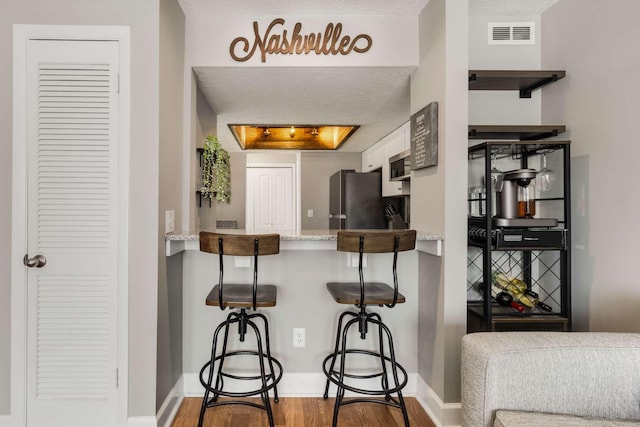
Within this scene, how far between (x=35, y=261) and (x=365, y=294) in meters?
1.70

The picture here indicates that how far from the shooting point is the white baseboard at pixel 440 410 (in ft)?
6.77

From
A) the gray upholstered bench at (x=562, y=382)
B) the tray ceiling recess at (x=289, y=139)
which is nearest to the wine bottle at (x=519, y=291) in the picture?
the gray upholstered bench at (x=562, y=382)

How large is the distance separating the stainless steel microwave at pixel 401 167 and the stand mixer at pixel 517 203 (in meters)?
1.02

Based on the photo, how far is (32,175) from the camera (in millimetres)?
1923

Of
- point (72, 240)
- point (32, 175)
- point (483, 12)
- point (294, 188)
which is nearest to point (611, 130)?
point (483, 12)

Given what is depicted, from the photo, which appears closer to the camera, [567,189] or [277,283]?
[567,189]

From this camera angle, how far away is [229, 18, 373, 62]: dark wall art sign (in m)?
2.41

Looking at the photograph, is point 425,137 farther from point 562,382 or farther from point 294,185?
point 294,185

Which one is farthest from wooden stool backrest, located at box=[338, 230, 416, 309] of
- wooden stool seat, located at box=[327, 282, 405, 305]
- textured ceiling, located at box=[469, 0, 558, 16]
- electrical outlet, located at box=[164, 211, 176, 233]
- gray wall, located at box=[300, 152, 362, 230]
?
gray wall, located at box=[300, 152, 362, 230]

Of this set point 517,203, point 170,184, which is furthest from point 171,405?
point 517,203

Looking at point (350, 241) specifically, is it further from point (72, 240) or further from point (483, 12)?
point (483, 12)

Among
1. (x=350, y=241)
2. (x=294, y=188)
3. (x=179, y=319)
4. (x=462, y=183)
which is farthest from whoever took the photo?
(x=294, y=188)

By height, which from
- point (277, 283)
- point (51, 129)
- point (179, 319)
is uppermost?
point (51, 129)

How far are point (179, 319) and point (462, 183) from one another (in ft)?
6.14
